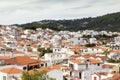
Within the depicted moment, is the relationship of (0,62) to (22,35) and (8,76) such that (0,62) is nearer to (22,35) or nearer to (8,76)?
(8,76)

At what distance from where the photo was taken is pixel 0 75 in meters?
47.7

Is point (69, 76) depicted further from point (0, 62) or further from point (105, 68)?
point (0, 62)

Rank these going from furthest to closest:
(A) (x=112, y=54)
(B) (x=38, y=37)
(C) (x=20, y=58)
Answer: (B) (x=38, y=37) < (A) (x=112, y=54) < (C) (x=20, y=58)

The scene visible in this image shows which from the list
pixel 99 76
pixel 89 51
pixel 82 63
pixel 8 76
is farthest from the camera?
pixel 89 51

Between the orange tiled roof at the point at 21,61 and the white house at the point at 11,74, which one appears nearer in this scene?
the white house at the point at 11,74

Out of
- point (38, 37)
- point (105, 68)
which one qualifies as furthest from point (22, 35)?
point (105, 68)

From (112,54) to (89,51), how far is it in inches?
706

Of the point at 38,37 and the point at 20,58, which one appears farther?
the point at 38,37

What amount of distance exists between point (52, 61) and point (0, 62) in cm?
1444

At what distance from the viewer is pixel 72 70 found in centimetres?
5528

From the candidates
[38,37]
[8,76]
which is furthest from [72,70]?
[38,37]

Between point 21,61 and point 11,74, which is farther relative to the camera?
point 21,61

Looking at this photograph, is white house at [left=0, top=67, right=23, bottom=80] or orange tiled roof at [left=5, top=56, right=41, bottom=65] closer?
white house at [left=0, top=67, right=23, bottom=80]

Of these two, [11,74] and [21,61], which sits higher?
[11,74]
